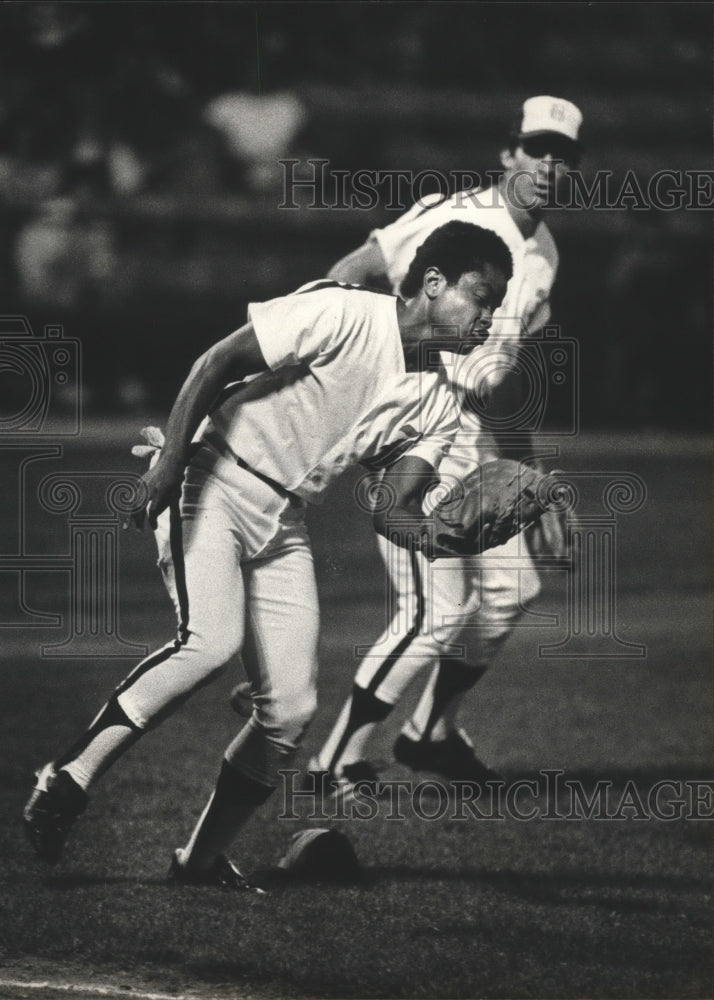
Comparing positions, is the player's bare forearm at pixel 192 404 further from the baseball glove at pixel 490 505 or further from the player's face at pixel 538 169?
the player's face at pixel 538 169

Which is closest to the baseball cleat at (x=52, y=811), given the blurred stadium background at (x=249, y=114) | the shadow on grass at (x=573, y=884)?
the shadow on grass at (x=573, y=884)

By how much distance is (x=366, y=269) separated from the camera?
440cm

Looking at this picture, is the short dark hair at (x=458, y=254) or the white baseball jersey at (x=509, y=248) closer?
the short dark hair at (x=458, y=254)

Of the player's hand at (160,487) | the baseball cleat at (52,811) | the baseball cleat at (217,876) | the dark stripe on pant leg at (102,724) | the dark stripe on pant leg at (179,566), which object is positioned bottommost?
the baseball cleat at (217,876)

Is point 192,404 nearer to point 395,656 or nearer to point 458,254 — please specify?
point 458,254

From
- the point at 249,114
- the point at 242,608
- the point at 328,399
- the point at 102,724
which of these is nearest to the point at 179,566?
the point at 242,608

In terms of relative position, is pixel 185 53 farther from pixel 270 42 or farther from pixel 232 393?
pixel 232 393

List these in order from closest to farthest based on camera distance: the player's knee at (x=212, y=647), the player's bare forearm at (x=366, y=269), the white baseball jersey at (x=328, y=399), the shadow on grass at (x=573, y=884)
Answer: the player's knee at (x=212, y=647) < the white baseball jersey at (x=328, y=399) < the shadow on grass at (x=573, y=884) < the player's bare forearm at (x=366, y=269)

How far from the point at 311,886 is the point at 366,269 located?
1.68m

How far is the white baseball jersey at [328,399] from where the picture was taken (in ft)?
12.7

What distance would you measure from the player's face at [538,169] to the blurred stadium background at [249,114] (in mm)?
183

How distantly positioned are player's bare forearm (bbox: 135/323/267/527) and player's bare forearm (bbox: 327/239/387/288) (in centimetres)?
61

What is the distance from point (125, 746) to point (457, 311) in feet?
4.42

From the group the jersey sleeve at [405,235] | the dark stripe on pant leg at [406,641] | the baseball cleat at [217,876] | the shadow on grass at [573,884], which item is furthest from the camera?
the dark stripe on pant leg at [406,641]
